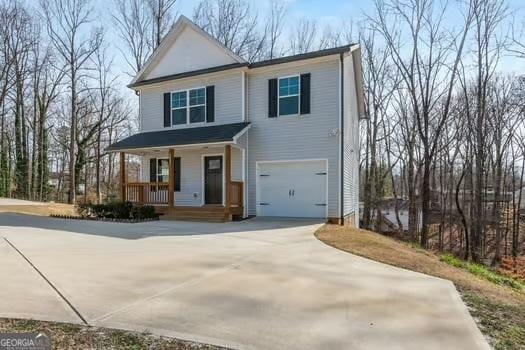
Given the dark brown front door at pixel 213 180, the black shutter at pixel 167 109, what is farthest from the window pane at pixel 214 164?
the black shutter at pixel 167 109

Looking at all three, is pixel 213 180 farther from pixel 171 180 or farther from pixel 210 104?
pixel 210 104

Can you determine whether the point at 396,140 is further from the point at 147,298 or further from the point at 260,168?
the point at 147,298

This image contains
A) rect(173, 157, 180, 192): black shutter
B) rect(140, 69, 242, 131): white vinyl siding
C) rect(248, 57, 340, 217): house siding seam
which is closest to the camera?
A: rect(248, 57, 340, 217): house siding seam

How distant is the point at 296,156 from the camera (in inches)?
523

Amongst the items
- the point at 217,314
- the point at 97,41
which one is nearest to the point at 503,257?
the point at 217,314

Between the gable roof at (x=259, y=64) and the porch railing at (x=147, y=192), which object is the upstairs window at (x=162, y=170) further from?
the gable roof at (x=259, y=64)

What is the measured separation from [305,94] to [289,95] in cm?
64

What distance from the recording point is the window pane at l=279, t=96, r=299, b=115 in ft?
43.9

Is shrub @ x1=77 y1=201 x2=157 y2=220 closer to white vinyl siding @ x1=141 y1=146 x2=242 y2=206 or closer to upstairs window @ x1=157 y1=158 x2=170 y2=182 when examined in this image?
white vinyl siding @ x1=141 y1=146 x2=242 y2=206

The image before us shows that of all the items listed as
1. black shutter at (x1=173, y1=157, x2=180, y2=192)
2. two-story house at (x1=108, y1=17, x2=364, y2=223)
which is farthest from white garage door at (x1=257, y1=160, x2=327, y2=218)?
black shutter at (x1=173, y1=157, x2=180, y2=192)

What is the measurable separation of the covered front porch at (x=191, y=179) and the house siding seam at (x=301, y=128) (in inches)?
29.9

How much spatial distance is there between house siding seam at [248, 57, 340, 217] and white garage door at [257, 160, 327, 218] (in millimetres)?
251

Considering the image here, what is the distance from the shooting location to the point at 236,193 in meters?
13.8

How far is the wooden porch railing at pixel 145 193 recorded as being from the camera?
48.7ft
